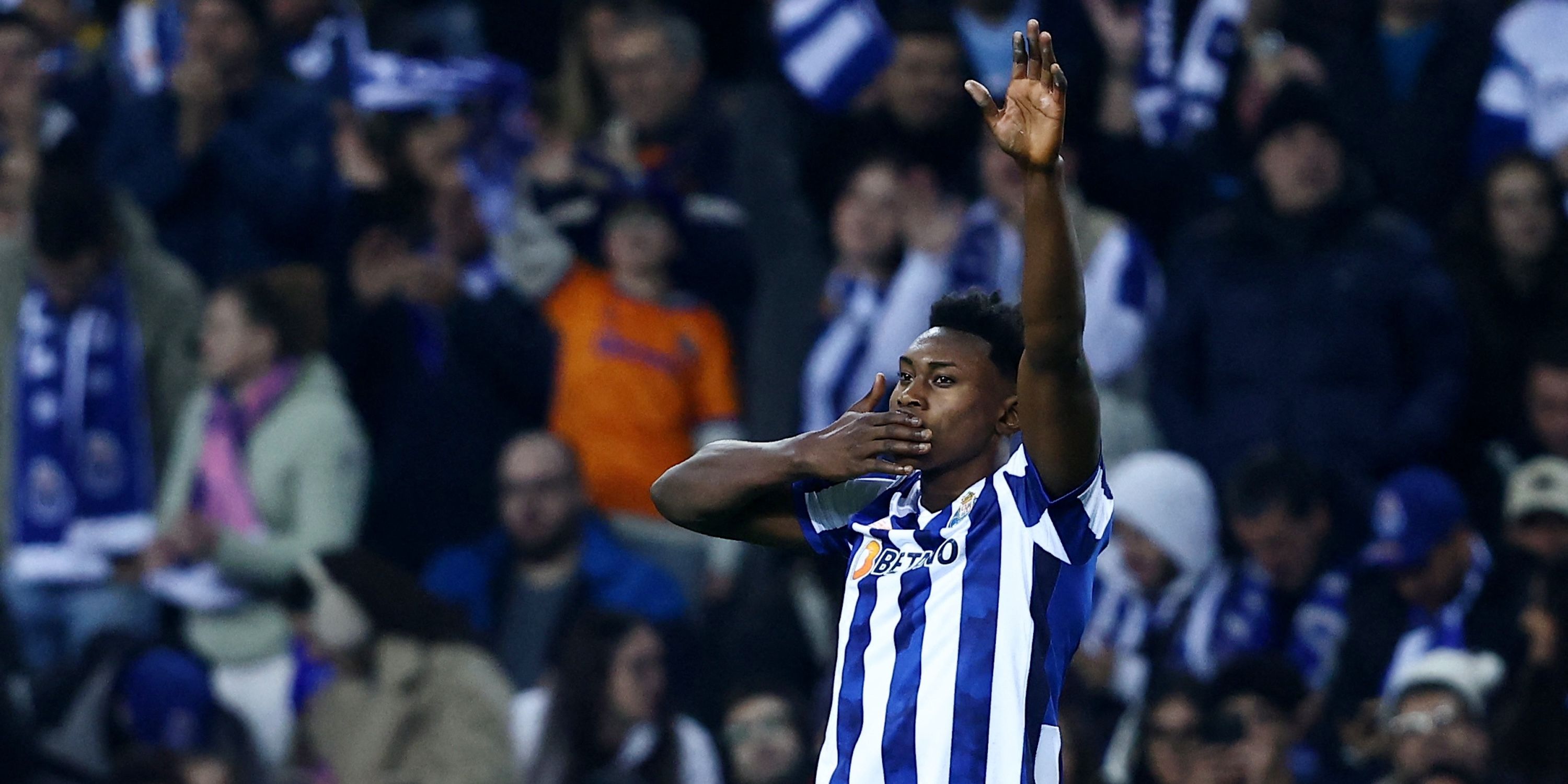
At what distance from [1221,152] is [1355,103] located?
20.1 inches

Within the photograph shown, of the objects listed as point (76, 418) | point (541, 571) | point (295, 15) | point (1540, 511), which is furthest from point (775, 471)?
point (295, 15)

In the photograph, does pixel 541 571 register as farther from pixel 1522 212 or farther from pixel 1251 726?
pixel 1522 212

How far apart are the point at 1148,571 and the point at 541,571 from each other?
7.00 feet

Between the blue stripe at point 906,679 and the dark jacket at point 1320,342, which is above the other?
the dark jacket at point 1320,342

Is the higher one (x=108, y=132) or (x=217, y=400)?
(x=108, y=132)

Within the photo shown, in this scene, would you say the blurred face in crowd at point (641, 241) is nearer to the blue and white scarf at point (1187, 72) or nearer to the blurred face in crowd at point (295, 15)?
the blue and white scarf at point (1187, 72)

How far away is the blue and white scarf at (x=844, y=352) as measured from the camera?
8.48 meters

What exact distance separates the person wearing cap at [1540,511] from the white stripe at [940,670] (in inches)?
141

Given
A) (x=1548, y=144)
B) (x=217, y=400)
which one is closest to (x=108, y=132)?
(x=217, y=400)

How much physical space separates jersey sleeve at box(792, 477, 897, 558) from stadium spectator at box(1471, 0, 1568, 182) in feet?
14.3

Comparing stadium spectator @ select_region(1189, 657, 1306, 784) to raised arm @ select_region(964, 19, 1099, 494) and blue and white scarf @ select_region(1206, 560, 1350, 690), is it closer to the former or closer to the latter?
blue and white scarf @ select_region(1206, 560, 1350, 690)

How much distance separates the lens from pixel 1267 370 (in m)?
8.20

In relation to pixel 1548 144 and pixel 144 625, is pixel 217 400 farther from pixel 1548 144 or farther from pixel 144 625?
pixel 1548 144


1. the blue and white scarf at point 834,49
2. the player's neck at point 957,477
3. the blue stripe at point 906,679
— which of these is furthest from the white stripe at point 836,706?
the blue and white scarf at point 834,49
